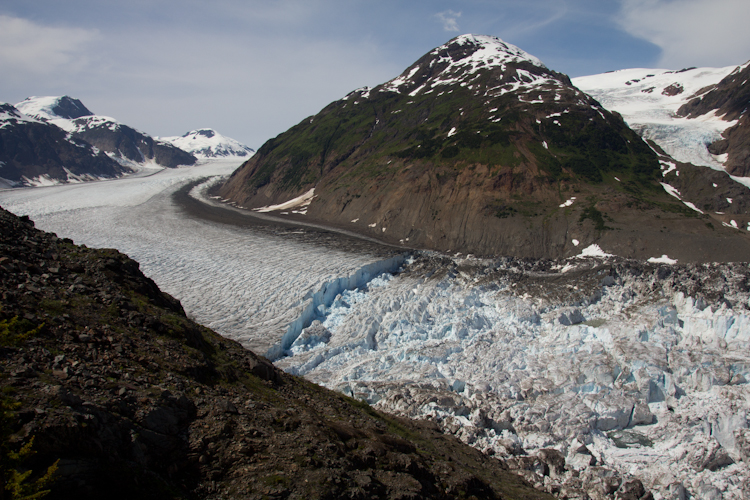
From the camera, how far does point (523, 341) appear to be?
3338cm

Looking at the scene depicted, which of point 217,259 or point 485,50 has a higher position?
point 485,50

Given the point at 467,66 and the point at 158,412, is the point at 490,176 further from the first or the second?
the point at 158,412

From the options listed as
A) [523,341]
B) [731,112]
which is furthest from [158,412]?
[731,112]

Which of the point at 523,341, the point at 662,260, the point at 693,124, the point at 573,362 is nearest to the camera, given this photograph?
the point at 573,362

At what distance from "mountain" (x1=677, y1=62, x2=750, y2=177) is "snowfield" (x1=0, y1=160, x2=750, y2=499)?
4776 cm

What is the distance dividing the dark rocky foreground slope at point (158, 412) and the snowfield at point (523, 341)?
579 cm

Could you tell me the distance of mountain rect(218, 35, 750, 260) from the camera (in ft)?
177

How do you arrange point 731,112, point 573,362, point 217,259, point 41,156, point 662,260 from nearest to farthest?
point 573,362 → point 662,260 → point 217,259 → point 731,112 → point 41,156


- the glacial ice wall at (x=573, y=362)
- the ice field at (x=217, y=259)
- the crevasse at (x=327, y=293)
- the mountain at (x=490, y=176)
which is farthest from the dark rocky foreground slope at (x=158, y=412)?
the mountain at (x=490, y=176)

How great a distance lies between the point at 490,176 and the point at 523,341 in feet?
127

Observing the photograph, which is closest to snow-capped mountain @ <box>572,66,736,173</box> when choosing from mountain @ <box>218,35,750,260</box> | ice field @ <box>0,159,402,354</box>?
mountain @ <box>218,35,750,260</box>

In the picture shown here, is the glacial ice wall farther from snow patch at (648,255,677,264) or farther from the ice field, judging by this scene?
snow patch at (648,255,677,264)

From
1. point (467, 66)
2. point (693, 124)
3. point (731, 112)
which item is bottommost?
point (693, 124)

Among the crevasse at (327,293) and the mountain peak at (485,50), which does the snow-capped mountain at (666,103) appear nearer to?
the mountain peak at (485,50)
